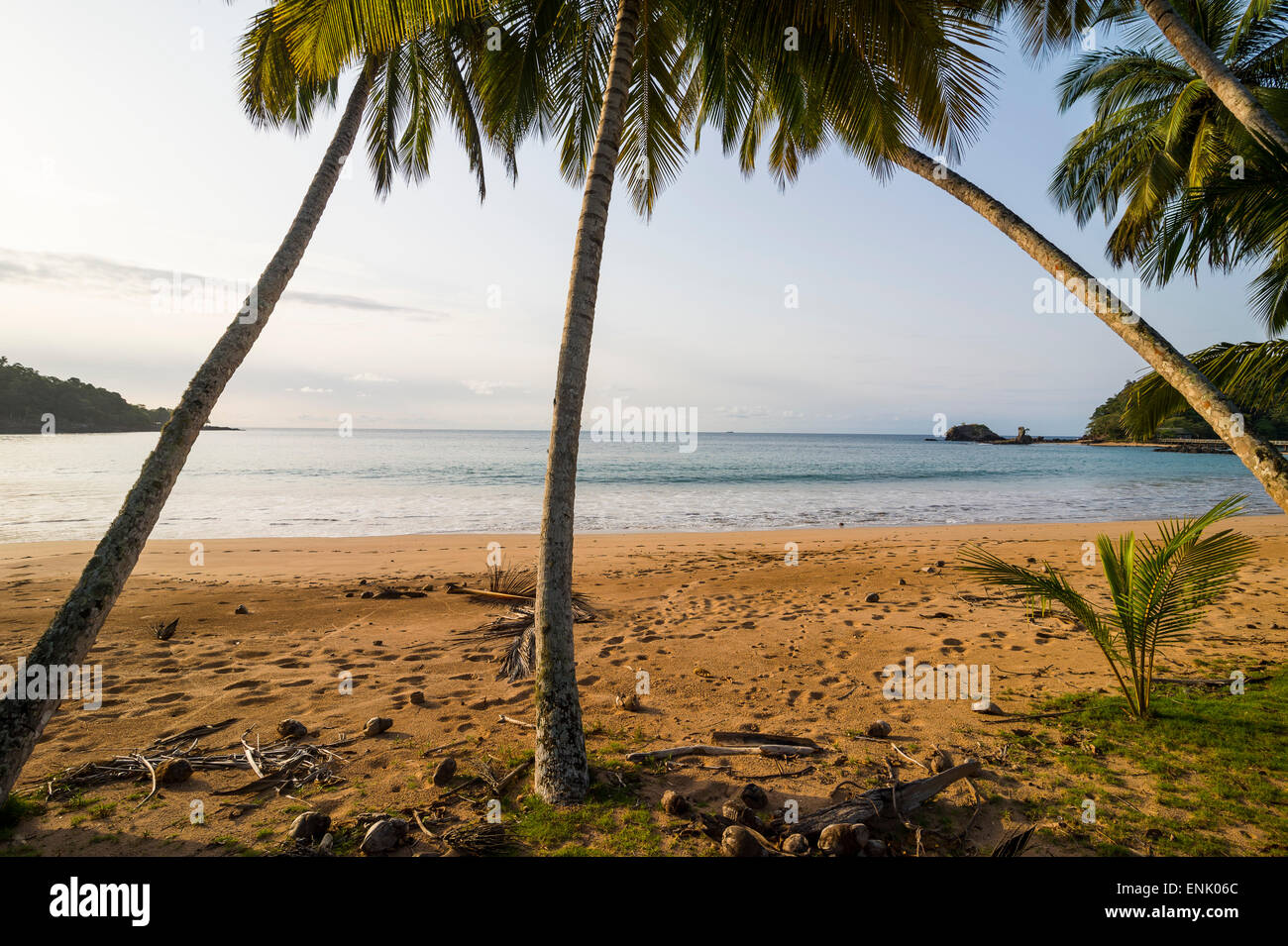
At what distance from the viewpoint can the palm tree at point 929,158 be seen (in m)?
3.36

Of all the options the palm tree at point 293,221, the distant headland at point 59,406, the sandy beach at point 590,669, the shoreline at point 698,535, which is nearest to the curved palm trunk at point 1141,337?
the sandy beach at point 590,669

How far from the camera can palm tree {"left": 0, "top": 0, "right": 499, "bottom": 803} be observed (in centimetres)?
269

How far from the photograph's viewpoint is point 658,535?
15008mm

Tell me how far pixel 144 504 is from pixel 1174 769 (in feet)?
20.7

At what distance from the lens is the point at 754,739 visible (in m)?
3.88

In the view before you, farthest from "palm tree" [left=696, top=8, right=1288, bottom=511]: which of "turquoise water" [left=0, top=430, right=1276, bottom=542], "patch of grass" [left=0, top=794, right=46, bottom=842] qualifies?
"turquoise water" [left=0, top=430, right=1276, bottom=542]

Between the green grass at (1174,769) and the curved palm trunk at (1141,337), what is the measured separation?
1.62m

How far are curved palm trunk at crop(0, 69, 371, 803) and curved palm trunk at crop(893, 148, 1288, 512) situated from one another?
525 cm

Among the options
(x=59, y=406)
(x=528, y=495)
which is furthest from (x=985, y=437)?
(x=59, y=406)

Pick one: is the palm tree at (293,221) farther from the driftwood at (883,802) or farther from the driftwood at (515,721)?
the driftwood at (883,802)

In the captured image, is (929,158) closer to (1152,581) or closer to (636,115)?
(636,115)

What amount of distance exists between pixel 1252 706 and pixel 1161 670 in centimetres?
98
